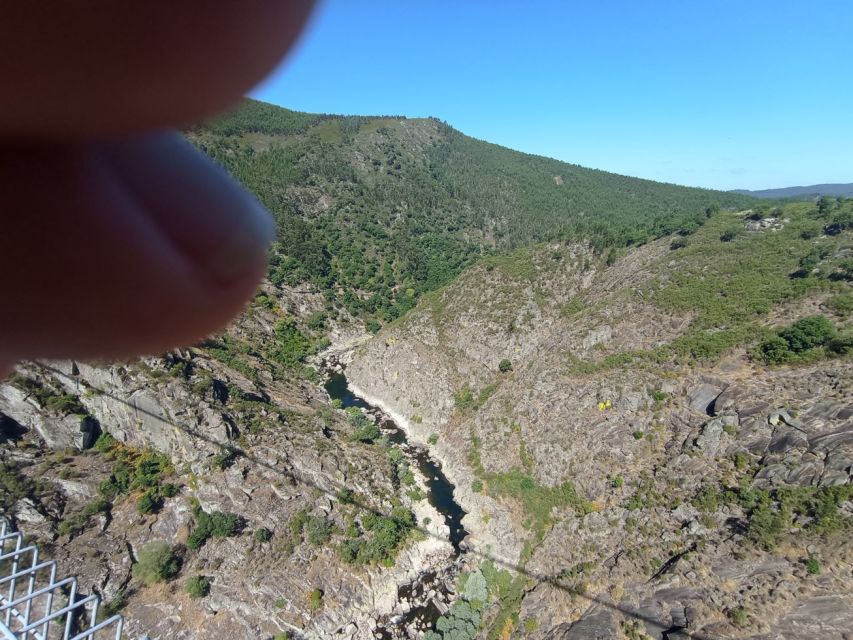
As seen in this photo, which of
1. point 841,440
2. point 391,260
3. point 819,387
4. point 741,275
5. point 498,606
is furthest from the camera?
point 391,260

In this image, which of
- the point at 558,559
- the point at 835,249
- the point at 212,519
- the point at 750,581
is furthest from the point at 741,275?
the point at 212,519

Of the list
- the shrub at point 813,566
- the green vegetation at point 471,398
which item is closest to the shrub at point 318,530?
the green vegetation at point 471,398

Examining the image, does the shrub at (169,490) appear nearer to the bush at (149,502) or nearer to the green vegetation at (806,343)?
the bush at (149,502)

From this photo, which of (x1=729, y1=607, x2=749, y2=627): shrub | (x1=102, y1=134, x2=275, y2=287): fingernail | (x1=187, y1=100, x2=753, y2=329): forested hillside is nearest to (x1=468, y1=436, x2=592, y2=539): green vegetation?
(x1=729, y1=607, x2=749, y2=627): shrub

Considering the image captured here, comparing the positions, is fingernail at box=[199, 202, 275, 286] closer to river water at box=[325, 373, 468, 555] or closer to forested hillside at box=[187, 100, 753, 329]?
river water at box=[325, 373, 468, 555]

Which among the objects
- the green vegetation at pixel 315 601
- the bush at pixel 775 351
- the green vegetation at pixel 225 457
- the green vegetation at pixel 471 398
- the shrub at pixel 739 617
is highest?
the bush at pixel 775 351

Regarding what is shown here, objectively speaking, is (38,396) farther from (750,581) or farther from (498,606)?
(750,581)

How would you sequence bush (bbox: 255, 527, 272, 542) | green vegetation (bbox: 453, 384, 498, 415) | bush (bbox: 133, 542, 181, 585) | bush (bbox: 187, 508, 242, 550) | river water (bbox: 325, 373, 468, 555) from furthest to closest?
green vegetation (bbox: 453, 384, 498, 415), river water (bbox: 325, 373, 468, 555), bush (bbox: 255, 527, 272, 542), bush (bbox: 187, 508, 242, 550), bush (bbox: 133, 542, 181, 585)
